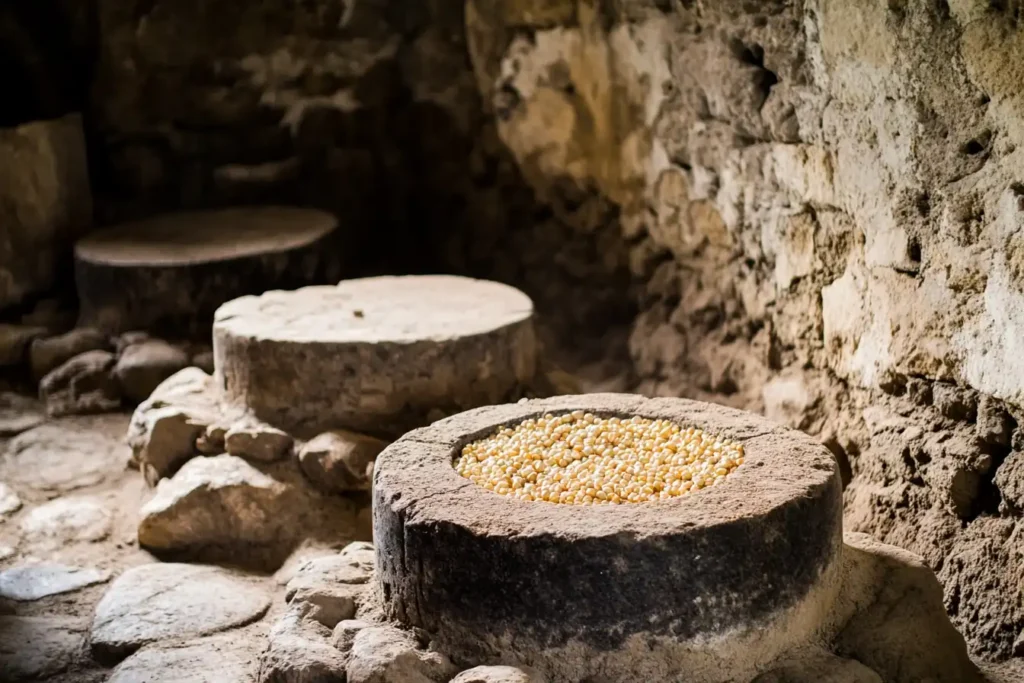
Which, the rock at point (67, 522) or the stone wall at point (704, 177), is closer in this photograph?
the stone wall at point (704, 177)

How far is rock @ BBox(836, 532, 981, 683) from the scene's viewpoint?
2.99m

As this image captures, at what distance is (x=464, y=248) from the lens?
20.3 ft

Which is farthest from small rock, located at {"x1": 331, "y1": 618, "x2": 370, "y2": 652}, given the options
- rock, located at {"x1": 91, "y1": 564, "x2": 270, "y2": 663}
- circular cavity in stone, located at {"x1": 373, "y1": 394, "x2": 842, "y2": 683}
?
rock, located at {"x1": 91, "y1": 564, "x2": 270, "y2": 663}

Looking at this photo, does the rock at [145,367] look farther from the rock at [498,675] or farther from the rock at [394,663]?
the rock at [498,675]

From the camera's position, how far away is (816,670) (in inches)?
112

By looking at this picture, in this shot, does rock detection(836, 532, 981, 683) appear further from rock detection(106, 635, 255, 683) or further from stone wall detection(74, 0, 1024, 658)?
rock detection(106, 635, 255, 683)

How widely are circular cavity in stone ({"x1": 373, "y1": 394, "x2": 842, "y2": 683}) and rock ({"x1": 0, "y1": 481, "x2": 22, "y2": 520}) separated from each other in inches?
76.7

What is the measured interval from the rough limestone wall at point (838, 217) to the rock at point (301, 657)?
65.5 inches

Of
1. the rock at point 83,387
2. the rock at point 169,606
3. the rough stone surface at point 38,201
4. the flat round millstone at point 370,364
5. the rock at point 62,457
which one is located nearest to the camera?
the rock at point 169,606

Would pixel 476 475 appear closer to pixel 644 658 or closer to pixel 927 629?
pixel 644 658

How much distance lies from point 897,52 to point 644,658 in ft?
6.05

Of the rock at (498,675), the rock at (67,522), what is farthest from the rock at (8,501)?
the rock at (498,675)

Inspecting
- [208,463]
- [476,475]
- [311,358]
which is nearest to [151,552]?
[208,463]

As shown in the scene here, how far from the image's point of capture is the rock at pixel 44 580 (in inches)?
149
